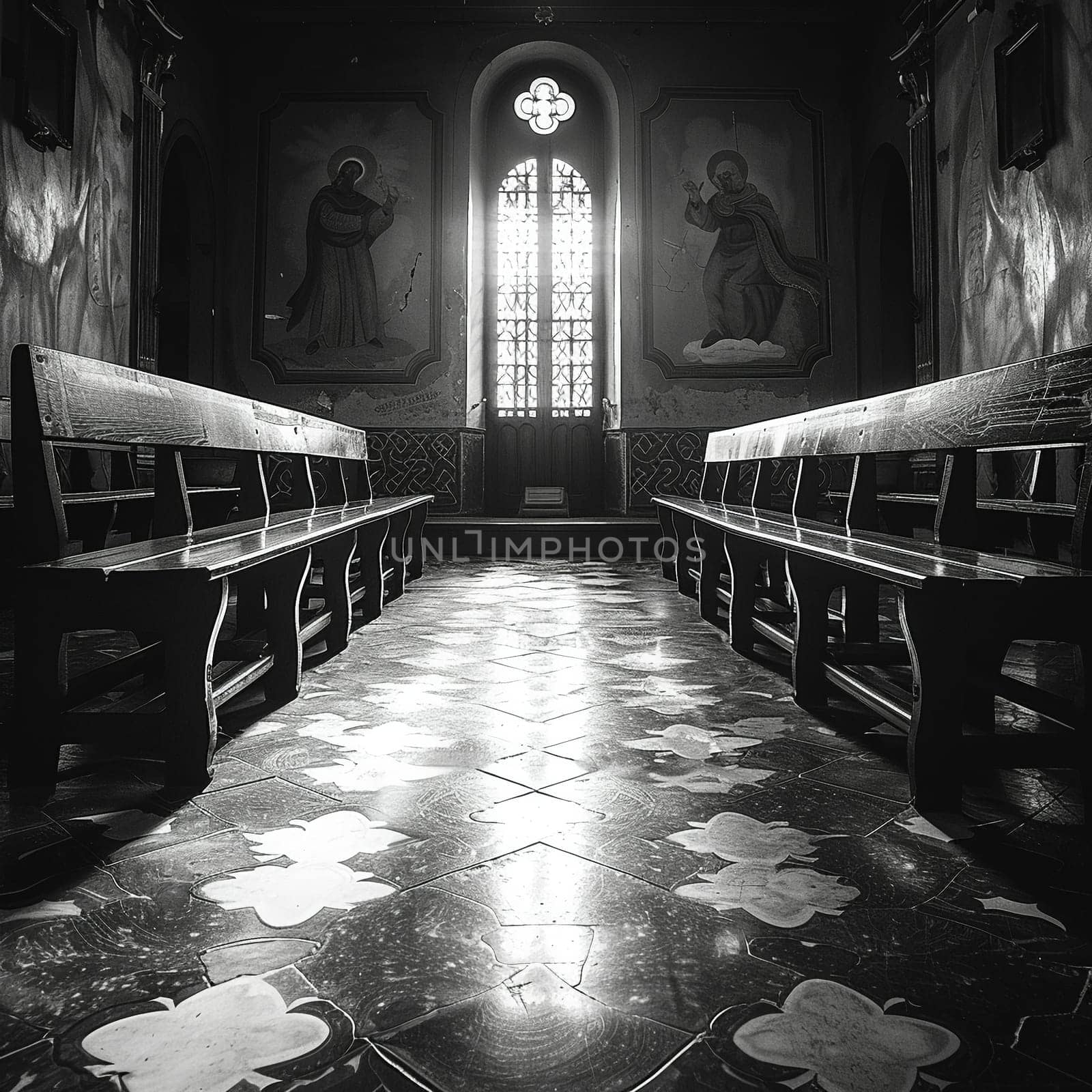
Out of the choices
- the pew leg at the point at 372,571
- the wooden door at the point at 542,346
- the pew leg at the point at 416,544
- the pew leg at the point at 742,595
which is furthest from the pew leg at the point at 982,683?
the wooden door at the point at 542,346

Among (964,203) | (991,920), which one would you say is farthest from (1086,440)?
(964,203)

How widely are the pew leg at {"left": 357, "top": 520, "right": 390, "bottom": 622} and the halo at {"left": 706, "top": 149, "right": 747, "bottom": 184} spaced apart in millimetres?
6189

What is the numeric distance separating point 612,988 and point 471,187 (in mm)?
8675

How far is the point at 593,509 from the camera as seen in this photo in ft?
30.0

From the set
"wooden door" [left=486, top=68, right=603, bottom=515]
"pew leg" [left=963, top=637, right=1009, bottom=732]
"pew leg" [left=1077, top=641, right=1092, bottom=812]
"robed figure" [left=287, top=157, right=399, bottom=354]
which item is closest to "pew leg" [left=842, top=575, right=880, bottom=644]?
"pew leg" [left=963, top=637, right=1009, bottom=732]

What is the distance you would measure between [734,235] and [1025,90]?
3.70m

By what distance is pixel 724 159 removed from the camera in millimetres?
8641

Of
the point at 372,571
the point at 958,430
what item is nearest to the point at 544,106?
the point at 372,571

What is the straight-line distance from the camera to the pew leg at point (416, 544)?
229 inches

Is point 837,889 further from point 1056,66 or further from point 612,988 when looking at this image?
point 1056,66

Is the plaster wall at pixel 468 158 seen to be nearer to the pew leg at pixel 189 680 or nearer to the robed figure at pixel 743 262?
the robed figure at pixel 743 262

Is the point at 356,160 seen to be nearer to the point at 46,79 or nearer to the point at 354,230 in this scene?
the point at 354,230

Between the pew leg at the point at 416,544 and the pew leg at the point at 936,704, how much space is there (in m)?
4.01

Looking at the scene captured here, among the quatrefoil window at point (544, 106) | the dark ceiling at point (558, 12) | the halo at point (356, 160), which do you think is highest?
the dark ceiling at point (558, 12)
